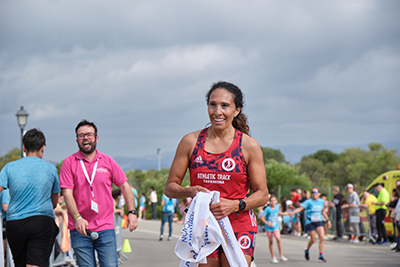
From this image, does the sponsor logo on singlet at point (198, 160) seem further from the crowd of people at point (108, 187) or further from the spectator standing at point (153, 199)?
the spectator standing at point (153, 199)

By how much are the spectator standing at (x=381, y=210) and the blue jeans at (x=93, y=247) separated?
14.1 meters

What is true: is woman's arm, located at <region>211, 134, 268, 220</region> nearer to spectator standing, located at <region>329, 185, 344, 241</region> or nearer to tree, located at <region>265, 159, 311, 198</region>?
spectator standing, located at <region>329, 185, 344, 241</region>

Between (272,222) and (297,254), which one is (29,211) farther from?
(297,254)

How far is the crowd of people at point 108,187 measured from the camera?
391 cm

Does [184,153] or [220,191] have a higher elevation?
[184,153]

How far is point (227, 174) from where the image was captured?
12.7 ft

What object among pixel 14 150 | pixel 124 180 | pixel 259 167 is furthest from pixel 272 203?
pixel 14 150

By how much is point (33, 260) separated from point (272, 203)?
9300 mm

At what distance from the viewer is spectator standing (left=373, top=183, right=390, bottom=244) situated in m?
17.9

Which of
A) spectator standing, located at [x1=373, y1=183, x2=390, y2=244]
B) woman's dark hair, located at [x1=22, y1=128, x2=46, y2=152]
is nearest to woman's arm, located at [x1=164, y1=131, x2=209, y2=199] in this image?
woman's dark hair, located at [x1=22, y1=128, x2=46, y2=152]

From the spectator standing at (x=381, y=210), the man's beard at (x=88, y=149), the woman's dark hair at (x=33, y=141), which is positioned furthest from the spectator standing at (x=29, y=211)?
the spectator standing at (x=381, y=210)

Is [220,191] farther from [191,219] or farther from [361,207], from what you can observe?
[361,207]

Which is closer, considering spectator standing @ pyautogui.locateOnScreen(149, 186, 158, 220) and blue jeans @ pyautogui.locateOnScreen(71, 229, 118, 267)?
blue jeans @ pyautogui.locateOnScreen(71, 229, 118, 267)

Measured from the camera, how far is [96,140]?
5926 millimetres
